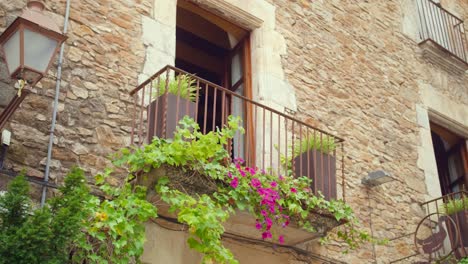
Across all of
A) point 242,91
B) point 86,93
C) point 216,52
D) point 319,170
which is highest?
point 216,52

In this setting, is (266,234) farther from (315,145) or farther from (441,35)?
(441,35)

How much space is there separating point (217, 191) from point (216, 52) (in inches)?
130

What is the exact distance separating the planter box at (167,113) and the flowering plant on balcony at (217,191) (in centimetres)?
8

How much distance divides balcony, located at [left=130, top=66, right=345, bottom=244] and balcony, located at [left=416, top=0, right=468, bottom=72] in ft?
8.63

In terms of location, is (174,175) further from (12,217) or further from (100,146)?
(12,217)

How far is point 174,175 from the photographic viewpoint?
168 inches

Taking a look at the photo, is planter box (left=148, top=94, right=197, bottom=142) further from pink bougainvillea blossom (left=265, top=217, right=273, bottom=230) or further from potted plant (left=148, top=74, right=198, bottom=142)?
pink bougainvillea blossom (left=265, top=217, right=273, bottom=230)

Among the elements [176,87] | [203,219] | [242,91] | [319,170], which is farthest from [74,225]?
[242,91]

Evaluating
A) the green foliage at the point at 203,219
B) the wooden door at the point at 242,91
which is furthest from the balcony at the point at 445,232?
the green foliage at the point at 203,219

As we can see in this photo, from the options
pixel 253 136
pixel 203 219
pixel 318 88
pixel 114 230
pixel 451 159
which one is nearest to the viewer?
pixel 114 230

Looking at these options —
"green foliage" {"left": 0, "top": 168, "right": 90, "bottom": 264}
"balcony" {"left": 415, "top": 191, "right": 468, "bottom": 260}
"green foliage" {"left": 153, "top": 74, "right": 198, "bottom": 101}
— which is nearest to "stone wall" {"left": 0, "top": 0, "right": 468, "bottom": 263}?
"balcony" {"left": 415, "top": 191, "right": 468, "bottom": 260}

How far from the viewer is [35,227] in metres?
3.22

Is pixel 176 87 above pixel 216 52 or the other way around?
the other way around

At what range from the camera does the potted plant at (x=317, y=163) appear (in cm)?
526
